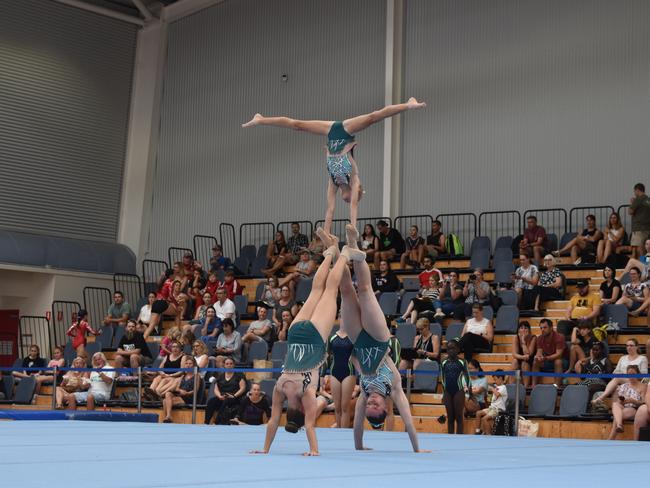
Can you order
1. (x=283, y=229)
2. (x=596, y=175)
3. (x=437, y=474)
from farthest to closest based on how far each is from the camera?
(x=283, y=229)
(x=596, y=175)
(x=437, y=474)

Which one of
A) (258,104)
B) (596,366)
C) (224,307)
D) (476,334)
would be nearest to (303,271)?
(224,307)

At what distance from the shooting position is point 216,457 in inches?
252

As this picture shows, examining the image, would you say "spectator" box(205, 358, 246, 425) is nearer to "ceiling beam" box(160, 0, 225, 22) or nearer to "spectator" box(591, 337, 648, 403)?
"spectator" box(591, 337, 648, 403)

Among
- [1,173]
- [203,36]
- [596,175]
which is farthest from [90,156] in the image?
[596,175]

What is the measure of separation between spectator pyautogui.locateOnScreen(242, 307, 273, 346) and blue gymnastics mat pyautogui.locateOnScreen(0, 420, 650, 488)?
270 inches

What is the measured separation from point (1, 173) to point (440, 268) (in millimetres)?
9879

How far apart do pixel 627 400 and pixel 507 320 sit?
3.26 meters

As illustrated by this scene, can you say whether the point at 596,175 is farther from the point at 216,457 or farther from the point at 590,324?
the point at 216,457

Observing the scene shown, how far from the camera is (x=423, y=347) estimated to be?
45.4ft

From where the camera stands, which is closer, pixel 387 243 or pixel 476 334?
pixel 476 334

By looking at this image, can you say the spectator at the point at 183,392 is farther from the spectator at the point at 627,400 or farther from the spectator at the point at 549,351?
the spectator at the point at 627,400

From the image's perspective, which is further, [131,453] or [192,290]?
[192,290]

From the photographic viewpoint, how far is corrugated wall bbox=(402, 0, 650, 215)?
634 inches

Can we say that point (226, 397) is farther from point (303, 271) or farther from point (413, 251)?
point (413, 251)
